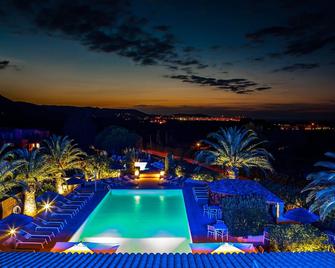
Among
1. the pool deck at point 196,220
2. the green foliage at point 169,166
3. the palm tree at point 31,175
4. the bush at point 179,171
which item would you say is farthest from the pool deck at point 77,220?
the green foliage at point 169,166

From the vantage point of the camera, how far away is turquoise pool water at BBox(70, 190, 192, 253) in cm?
1283

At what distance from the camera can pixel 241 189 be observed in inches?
593

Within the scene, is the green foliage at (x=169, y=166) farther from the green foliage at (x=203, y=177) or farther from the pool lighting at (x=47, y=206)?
the pool lighting at (x=47, y=206)

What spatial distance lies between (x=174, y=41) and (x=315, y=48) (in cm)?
822

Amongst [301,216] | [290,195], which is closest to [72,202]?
[290,195]

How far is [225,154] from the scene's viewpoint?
2095 centimetres

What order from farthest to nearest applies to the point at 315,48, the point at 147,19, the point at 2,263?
the point at 315,48 → the point at 147,19 → the point at 2,263

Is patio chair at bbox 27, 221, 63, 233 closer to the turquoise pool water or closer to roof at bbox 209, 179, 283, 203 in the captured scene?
the turquoise pool water

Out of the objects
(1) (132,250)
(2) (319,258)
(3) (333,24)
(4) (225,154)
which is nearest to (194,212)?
(1) (132,250)

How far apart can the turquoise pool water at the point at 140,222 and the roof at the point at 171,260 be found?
13.0 ft

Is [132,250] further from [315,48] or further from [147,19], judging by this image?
[315,48]

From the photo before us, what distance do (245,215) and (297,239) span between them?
2319 millimetres

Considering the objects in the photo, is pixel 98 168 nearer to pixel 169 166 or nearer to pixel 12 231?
pixel 169 166

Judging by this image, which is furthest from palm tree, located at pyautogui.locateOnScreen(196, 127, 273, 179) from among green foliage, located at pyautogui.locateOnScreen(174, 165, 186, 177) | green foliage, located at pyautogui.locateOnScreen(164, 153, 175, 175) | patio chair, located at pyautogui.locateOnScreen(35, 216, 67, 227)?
patio chair, located at pyautogui.locateOnScreen(35, 216, 67, 227)
